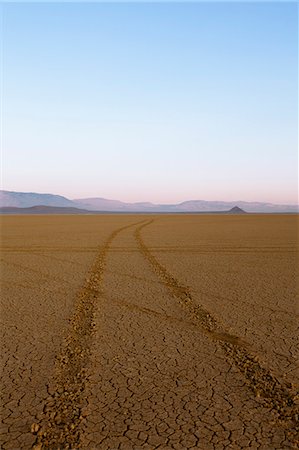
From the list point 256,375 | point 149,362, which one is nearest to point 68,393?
point 149,362

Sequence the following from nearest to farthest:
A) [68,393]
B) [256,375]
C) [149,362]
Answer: [68,393], [256,375], [149,362]

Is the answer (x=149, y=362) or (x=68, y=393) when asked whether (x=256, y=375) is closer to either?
(x=149, y=362)

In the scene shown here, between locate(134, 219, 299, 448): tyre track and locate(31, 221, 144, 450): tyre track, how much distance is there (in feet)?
5.10

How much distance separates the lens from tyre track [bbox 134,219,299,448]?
10.1 ft

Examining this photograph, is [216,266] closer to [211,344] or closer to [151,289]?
[151,289]

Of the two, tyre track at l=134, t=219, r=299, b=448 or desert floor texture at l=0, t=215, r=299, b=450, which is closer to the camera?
desert floor texture at l=0, t=215, r=299, b=450

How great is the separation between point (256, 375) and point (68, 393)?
180 cm

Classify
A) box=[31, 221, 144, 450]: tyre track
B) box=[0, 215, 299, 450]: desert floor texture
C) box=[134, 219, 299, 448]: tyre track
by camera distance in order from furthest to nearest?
box=[134, 219, 299, 448]: tyre track, box=[0, 215, 299, 450]: desert floor texture, box=[31, 221, 144, 450]: tyre track

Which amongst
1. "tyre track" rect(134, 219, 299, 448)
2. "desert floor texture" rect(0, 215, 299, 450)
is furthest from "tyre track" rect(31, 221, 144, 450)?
"tyre track" rect(134, 219, 299, 448)

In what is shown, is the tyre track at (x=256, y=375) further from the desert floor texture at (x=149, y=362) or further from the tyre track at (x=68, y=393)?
the tyre track at (x=68, y=393)

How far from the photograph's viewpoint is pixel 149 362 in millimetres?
4219

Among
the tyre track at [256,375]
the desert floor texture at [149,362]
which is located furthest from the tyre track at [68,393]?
the tyre track at [256,375]

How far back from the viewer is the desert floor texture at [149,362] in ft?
9.70

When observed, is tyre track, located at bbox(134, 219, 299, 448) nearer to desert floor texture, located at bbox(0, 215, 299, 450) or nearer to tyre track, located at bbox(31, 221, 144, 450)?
desert floor texture, located at bbox(0, 215, 299, 450)
